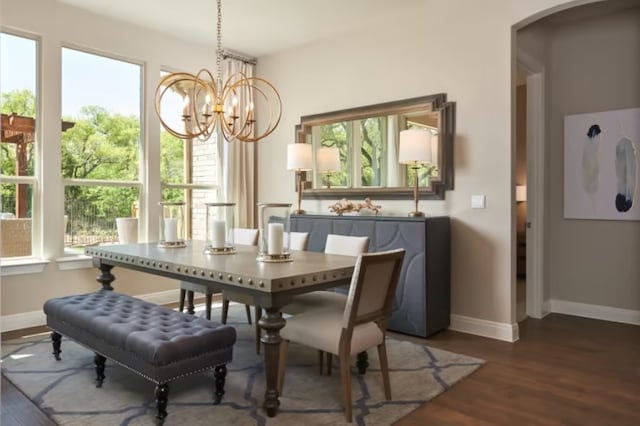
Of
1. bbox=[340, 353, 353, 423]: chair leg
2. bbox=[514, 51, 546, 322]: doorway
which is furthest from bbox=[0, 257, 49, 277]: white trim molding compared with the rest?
bbox=[514, 51, 546, 322]: doorway

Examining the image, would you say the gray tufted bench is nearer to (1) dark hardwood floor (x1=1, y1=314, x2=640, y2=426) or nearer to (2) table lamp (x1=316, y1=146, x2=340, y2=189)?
(1) dark hardwood floor (x1=1, y1=314, x2=640, y2=426)

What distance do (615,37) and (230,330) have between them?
439 centimetres

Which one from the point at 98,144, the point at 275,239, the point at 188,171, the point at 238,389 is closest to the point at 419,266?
the point at 275,239

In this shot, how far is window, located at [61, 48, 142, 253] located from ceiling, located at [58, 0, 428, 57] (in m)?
0.55

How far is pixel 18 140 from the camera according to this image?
4.06 metres

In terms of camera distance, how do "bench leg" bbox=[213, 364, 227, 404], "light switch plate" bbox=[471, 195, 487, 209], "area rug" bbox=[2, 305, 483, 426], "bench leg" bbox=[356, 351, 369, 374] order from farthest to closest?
"light switch plate" bbox=[471, 195, 487, 209] < "bench leg" bbox=[356, 351, 369, 374] < "bench leg" bbox=[213, 364, 227, 404] < "area rug" bbox=[2, 305, 483, 426]

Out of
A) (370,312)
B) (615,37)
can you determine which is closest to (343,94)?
(615,37)

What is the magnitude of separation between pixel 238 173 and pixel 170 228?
212cm

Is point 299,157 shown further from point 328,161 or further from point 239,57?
point 239,57

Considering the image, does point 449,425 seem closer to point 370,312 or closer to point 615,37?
point 370,312

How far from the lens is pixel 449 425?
2.27 m

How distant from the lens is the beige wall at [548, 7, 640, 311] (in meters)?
4.21

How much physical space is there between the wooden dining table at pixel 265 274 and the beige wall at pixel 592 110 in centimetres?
283

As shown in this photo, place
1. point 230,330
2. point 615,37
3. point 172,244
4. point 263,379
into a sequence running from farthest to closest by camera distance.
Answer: point 615,37 → point 172,244 → point 263,379 → point 230,330
